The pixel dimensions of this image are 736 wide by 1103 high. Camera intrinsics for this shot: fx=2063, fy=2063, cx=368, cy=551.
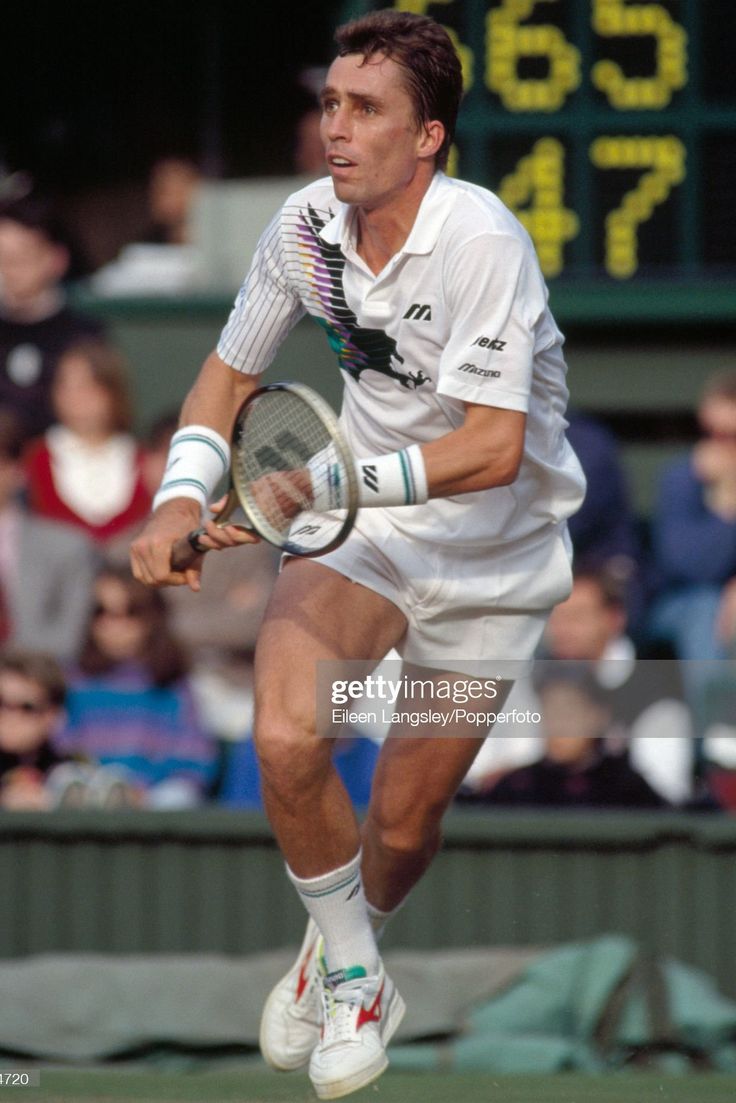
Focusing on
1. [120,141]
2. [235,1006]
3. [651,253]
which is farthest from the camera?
[120,141]

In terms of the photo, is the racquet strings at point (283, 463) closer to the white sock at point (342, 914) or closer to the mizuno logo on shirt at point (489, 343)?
the mizuno logo on shirt at point (489, 343)

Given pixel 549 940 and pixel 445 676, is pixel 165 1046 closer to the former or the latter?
pixel 549 940

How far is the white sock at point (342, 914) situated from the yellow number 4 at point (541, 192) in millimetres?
4151

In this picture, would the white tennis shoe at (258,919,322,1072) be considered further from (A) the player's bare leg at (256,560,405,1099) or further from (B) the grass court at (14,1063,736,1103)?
(B) the grass court at (14,1063,736,1103)

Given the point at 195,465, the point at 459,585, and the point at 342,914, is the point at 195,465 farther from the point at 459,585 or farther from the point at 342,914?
the point at 342,914

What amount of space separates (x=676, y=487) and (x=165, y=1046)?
292cm

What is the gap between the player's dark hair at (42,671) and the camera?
7.49 m

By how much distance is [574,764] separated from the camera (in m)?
7.40

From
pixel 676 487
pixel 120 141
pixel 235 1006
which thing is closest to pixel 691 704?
pixel 676 487

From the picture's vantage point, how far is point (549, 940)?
7.29 metres

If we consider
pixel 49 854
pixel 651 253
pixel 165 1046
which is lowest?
pixel 165 1046

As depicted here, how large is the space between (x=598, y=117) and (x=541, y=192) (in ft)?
1.21

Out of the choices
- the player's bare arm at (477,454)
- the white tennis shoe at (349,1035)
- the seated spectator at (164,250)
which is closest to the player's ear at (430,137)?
the player's bare arm at (477,454)

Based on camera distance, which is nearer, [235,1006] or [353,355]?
[353,355]
